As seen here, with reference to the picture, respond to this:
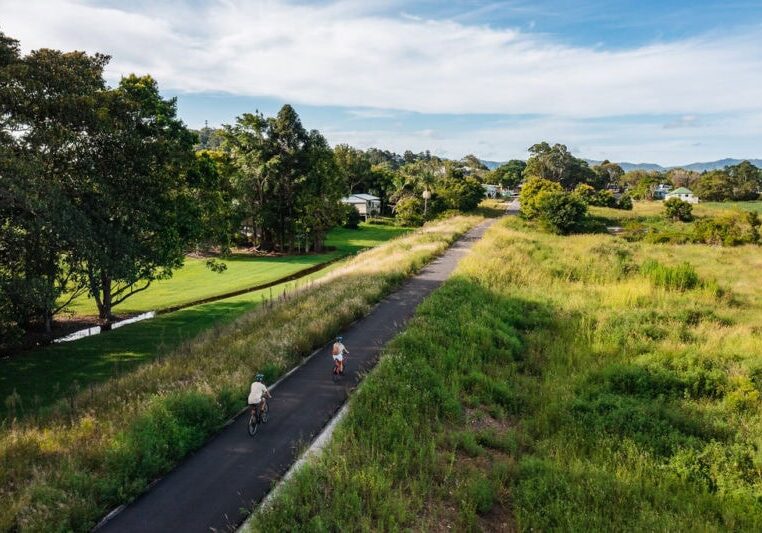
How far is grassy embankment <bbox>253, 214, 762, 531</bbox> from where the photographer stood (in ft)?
24.4

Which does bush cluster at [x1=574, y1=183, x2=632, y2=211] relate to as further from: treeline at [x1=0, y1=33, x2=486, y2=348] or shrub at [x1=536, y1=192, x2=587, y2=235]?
treeline at [x1=0, y1=33, x2=486, y2=348]

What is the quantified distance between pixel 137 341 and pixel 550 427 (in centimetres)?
1804

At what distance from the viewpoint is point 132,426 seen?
9148 mm

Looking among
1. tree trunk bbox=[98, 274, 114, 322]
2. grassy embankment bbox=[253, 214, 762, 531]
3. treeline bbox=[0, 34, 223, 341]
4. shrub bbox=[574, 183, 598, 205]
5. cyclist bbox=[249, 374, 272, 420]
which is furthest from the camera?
shrub bbox=[574, 183, 598, 205]

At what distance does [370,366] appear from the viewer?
13.5 meters

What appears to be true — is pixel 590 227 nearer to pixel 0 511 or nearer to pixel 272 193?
pixel 272 193

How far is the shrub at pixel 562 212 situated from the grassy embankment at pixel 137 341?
109 feet

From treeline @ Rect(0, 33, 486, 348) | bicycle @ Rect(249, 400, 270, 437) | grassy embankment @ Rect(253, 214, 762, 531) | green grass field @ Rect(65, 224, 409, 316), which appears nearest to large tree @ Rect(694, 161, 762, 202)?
green grass field @ Rect(65, 224, 409, 316)

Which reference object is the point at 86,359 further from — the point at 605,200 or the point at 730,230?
the point at 605,200

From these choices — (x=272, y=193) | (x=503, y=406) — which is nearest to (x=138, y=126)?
(x=503, y=406)

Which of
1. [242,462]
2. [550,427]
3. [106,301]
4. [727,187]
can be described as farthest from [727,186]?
[242,462]

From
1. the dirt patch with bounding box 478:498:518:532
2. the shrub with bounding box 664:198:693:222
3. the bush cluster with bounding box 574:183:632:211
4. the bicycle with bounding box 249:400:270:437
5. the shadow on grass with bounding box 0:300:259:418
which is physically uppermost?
the bush cluster with bounding box 574:183:632:211

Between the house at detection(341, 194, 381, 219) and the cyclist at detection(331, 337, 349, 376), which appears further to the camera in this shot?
the house at detection(341, 194, 381, 219)

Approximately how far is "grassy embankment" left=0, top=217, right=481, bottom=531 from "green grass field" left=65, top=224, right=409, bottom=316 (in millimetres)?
13949
